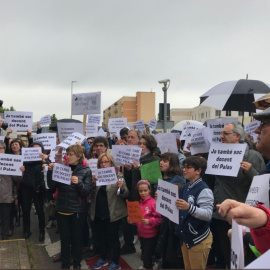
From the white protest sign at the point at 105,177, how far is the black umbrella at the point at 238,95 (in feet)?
7.78

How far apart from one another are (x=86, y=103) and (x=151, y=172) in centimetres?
499

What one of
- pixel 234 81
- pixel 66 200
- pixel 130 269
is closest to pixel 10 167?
pixel 66 200

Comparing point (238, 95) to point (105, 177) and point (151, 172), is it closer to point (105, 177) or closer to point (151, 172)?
point (151, 172)

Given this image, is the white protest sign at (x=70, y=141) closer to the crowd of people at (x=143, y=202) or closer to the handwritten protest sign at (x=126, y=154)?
the crowd of people at (x=143, y=202)

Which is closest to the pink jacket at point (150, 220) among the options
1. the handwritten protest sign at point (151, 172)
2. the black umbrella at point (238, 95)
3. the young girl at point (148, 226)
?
the young girl at point (148, 226)

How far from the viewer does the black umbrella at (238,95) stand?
6.07m

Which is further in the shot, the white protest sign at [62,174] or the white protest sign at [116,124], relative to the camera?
the white protest sign at [116,124]

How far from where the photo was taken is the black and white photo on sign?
9289 mm

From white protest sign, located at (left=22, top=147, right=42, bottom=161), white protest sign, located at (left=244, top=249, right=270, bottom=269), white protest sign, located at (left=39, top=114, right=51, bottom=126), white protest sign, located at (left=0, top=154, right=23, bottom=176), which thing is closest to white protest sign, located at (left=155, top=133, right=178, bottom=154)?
white protest sign, located at (left=22, top=147, right=42, bottom=161)

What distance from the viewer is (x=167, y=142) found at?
20.0ft

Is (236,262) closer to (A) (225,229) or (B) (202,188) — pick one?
(B) (202,188)

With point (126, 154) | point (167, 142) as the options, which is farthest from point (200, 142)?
point (126, 154)

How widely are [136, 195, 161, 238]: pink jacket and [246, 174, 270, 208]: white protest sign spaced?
2.11 metres

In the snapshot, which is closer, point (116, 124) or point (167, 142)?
point (167, 142)
